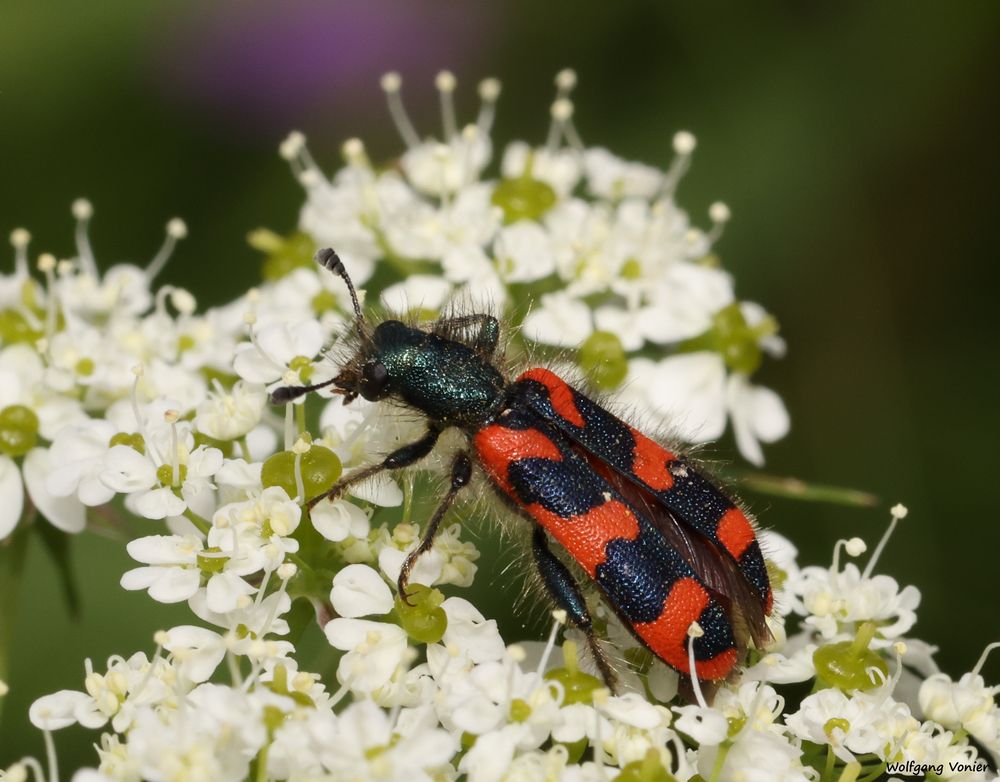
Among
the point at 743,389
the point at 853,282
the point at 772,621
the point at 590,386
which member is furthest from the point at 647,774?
the point at 853,282

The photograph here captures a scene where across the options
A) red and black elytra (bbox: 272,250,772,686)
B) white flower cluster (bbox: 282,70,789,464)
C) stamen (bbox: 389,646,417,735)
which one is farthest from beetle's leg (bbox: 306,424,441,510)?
white flower cluster (bbox: 282,70,789,464)

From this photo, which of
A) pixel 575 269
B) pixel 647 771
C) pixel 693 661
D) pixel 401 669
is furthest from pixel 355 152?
pixel 647 771

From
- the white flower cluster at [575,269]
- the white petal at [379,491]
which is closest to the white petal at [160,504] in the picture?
the white petal at [379,491]

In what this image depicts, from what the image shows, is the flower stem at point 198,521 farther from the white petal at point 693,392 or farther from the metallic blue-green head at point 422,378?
the white petal at point 693,392

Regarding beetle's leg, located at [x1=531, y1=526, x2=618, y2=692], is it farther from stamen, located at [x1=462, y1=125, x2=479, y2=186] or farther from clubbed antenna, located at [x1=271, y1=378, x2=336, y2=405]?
stamen, located at [x1=462, y1=125, x2=479, y2=186]

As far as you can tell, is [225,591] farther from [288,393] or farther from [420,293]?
[420,293]

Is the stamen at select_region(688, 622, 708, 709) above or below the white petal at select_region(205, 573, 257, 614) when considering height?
below

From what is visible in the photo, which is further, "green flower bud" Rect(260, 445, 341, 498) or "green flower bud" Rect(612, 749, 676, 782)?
"green flower bud" Rect(260, 445, 341, 498)
